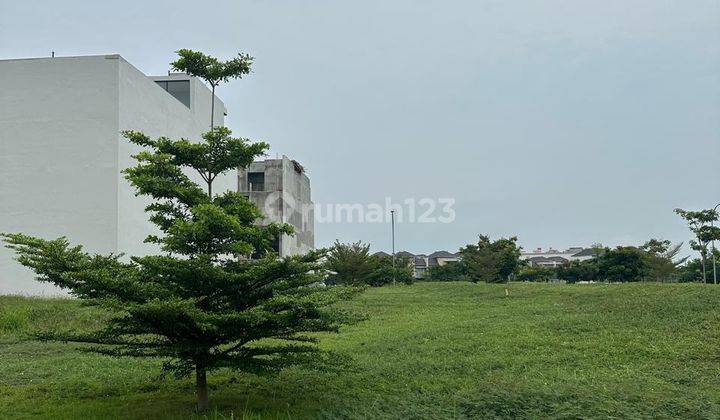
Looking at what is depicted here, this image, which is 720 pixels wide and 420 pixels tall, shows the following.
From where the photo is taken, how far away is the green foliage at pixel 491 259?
30.5 m

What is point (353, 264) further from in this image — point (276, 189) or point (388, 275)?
point (276, 189)

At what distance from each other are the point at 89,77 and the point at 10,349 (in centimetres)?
1094

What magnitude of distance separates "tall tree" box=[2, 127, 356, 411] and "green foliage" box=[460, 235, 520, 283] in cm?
2317

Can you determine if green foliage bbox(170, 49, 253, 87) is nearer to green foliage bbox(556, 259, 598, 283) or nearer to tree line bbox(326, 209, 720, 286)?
tree line bbox(326, 209, 720, 286)

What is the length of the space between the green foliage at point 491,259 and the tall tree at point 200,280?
23.2m

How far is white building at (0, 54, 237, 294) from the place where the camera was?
2111 centimetres

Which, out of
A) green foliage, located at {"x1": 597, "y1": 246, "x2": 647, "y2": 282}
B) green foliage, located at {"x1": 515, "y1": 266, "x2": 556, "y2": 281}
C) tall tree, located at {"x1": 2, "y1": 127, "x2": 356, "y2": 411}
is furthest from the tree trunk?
green foliage, located at {"x1": 515, "y1": 266, "x2": 556, "y2": 281}

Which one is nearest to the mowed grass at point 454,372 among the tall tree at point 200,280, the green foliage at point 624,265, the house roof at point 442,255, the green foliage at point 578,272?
the tall tree at point 200,280

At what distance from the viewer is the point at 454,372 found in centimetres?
983

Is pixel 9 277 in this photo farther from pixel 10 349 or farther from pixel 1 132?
pixel 10 349

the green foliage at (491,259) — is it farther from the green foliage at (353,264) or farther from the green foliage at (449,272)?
the green foliage at (449,272)

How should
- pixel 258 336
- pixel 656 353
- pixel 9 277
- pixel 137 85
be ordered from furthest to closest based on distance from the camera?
1. pixel 137 85
2. pixel 9 277
3. pixel 656 353
4. pixel 258 336

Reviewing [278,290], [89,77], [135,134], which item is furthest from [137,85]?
[278,290]

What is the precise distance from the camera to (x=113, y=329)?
7625 mm
